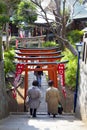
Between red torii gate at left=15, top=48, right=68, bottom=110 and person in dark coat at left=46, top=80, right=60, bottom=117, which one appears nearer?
person in dark coat at left=46, top=80, right=60, bottom=117

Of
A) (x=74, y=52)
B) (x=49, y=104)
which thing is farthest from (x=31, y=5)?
(x=49, y=104)

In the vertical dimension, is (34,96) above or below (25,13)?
below

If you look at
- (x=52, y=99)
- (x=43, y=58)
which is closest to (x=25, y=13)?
(x=43, y=58)

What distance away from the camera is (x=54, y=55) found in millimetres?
19688

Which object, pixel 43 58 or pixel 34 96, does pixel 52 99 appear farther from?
pixel 43 58

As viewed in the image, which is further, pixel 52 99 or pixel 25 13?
pixel 25 13

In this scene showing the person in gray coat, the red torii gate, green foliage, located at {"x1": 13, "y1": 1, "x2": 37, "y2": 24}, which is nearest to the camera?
the person in gray coat

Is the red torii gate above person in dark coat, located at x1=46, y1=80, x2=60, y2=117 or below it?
above

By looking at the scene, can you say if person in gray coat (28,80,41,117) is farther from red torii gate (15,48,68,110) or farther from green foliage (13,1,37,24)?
green foliage (13,1,37,24)

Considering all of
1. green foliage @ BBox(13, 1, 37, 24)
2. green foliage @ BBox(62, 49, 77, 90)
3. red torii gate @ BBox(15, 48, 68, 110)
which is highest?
green foliage @ BBox(13, 1, 37, 24)

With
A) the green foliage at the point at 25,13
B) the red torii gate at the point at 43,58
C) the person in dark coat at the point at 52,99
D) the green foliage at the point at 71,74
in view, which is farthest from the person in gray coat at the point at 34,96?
the green foliage at the point at 25,13

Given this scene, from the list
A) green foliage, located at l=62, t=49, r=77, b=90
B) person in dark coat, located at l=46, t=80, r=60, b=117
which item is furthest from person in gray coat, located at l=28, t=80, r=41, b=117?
green foliage, located at l=62, t=49, r=77, b=90

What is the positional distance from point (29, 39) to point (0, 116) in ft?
53.1

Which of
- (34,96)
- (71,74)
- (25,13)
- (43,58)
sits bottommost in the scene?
(71,74)
